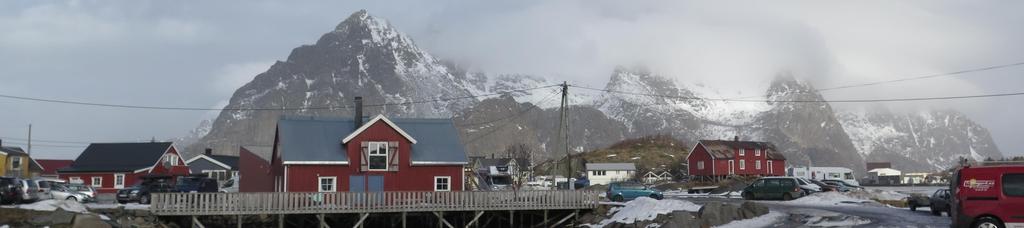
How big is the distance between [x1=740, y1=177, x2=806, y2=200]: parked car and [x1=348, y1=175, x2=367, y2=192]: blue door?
22696mm

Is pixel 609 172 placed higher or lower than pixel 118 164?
lower

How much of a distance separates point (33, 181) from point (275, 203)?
12271 mm

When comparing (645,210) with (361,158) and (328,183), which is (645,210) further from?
(328,183)

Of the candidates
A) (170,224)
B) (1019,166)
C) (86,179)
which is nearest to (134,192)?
(170,224)

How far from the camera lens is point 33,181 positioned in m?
42.8

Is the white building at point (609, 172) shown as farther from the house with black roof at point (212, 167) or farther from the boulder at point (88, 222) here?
the boulder at point (88, 222)

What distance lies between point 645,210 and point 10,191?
27.7 metres

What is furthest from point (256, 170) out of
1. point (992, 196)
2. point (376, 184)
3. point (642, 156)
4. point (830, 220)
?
point (642, 156)

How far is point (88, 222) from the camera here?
114ft

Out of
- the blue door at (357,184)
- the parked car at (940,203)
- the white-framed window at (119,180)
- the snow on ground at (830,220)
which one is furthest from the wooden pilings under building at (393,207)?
the white-framed window at (119,180)

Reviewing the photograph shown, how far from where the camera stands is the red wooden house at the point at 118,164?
271 ft

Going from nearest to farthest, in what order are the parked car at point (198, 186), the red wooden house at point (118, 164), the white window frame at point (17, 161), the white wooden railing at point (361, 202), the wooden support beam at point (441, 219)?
1. the white wooden railing at point (361, 202)
2. the wooden support beam at point (441, 219)
3. the parked car at point (198, 186)
4. the red wooden house at point (118, 164)
5. the white window frame at point (17, 161)

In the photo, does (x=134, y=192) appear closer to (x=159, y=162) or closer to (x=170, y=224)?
(x=170, y=224)

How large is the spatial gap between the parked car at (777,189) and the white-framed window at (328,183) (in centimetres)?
2416
